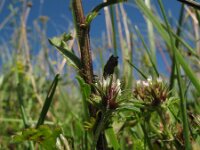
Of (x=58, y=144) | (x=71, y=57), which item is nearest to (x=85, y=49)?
(x=71, y=57)

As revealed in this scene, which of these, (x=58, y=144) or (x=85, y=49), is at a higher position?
(x=85, y=49)

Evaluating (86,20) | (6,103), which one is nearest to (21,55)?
(6,103)

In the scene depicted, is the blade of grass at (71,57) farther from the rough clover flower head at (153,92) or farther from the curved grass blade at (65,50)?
the rough clover flower head at (153,92)

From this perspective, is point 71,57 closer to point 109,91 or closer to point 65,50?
point 65,50

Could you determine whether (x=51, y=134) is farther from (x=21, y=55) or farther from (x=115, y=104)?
(x=21, y=55)

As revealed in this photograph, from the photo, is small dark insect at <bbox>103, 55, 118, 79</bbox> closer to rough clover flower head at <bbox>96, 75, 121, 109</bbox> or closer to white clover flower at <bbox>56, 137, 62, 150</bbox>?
rough clover flower head at <bbox>96, 75, 121, 109</bbox>

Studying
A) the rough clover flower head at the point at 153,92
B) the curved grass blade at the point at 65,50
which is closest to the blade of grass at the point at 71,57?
the curved grass blade at the point at 65,50

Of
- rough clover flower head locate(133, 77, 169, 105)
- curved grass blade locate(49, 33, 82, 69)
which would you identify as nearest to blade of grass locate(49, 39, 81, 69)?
curved grass blade locate(49, 33, 82, 69)
